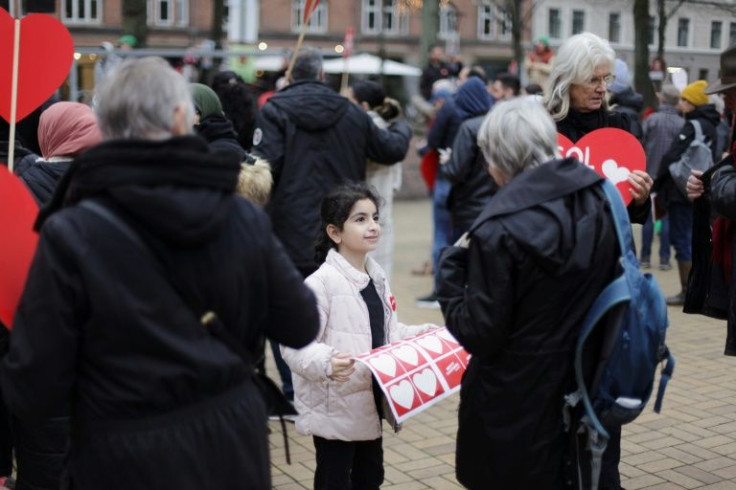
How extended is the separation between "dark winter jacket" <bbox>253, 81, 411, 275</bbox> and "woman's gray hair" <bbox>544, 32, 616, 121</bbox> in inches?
76.3

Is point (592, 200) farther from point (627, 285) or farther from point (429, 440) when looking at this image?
point (429, 440)

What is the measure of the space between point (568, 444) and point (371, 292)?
1.16 meters

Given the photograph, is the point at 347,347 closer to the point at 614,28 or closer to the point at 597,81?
the point at 597,81

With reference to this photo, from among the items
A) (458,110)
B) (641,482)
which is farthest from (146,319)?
(458,110)

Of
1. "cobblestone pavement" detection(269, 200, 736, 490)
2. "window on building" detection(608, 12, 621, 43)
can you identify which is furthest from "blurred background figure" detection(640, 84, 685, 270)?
"cobblestone pavement" detection(269, 200, 736, 490)

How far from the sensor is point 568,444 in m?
3.20

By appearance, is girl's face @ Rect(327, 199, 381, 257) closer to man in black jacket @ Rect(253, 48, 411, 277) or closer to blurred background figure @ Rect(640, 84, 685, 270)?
man in black jacket @ Rect(253, 48, 411, 277)

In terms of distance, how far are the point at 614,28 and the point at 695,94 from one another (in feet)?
13.0

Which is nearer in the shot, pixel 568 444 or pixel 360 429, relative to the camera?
pixel 568 444

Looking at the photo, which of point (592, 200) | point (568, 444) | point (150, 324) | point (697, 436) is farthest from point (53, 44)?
point (697, 436)

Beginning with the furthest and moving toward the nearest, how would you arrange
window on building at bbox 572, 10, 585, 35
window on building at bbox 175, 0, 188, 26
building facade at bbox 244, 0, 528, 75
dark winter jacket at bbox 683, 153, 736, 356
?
building facade at bbox 244, 0, 528, 75
window on building at bbox 175, 0, 188, 26
window on building at bbox 572, 10, 585, 35
dark winter jacket at bbox 683, 153, 736, 356

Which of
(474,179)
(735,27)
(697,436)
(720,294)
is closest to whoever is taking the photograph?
(720,294)

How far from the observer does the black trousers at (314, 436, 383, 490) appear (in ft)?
13.0

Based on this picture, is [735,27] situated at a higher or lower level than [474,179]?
higher
